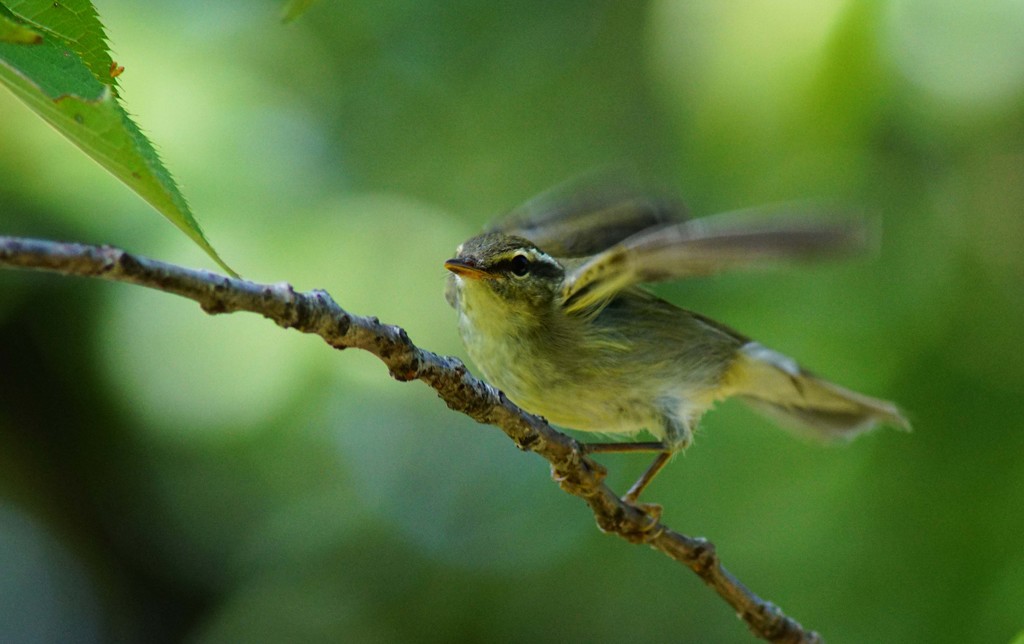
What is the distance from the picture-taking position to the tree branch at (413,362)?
1.10m

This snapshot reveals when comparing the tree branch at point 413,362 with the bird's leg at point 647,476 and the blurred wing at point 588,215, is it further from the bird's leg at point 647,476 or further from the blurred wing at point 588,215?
the blurred wing at point 588,215

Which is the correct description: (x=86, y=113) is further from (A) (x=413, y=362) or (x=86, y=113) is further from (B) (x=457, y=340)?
(B) (x=457, y=340)

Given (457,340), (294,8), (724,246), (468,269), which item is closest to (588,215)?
(468,269)

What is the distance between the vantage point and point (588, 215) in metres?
3.83

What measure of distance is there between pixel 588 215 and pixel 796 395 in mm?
1135

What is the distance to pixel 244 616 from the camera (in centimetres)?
445

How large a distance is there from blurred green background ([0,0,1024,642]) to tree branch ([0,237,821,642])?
3.18ft

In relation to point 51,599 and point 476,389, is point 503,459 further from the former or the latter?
point 476,389

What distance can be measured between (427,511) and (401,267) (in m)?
1.19

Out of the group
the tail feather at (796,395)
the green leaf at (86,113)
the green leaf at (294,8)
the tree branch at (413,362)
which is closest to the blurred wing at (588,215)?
the tail feather at (796,395)

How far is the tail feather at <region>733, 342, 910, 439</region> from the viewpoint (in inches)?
146

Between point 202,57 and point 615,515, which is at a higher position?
point 202,57

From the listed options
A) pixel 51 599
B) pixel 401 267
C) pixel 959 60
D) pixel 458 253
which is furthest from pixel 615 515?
pixel 51 599

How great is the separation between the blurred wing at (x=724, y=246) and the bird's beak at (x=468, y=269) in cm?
46
